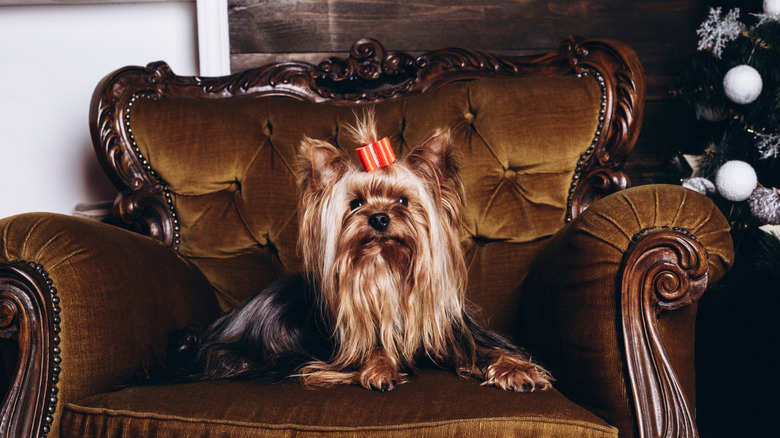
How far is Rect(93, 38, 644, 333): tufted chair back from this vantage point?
6.31 ft

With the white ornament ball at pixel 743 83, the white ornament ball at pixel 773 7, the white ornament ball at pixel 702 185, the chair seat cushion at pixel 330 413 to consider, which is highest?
the white ornament ball at pixel 773 7

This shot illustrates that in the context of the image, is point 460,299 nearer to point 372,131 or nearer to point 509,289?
point 509,289

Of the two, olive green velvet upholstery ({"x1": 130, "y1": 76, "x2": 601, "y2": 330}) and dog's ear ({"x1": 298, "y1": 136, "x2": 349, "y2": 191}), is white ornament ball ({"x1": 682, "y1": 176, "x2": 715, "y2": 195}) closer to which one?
olive green velvet upholstery ({"x1": 130, "y1": 76, "x2": 601, "y2": 330})

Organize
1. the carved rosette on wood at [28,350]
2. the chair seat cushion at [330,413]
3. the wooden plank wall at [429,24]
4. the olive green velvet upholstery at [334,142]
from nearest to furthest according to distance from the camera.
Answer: the chair seat cushion at [330,413], the carved rosette on wood at [28,350], the olive green velvet upholstery at [334,142], the wooden plank wall at [429,24]

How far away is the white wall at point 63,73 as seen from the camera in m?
2.62

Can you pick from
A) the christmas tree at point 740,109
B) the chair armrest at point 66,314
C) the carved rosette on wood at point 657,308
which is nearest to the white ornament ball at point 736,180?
the christmas tree at point 740,109

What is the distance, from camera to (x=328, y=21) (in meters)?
2.58

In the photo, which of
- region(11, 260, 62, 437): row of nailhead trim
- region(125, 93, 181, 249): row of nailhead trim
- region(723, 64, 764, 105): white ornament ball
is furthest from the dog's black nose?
region(723, 64, 764, 105): white ornament ball

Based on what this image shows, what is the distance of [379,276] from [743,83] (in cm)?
141

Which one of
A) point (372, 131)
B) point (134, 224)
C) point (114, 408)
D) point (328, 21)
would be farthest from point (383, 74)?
point (114, 408)

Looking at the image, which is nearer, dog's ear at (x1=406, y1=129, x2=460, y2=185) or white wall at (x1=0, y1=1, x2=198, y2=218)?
dog's ear at (x1=406, y1=129, x2=460, y2=185)

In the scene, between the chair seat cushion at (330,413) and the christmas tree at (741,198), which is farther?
the christmas tree at (741,198)

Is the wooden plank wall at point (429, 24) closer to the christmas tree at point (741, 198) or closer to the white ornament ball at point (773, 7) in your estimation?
the christmas tree at point (741, 198)

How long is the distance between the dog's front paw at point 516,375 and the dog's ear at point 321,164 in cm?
57
